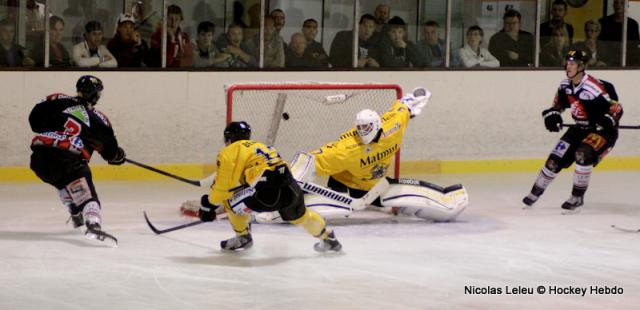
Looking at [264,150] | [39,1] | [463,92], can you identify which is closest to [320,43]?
[463,92]

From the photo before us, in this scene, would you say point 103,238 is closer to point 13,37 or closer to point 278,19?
point 13,37

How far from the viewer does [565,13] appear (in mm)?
10188

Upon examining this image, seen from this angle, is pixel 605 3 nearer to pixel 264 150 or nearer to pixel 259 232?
pixel 259 232

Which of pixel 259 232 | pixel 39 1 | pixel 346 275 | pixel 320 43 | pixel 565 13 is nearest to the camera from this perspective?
pixel 346 275

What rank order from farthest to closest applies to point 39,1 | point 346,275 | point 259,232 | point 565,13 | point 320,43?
point 565,13 < point 320,43 < point 39,1 < point 259,232 < point 346,275

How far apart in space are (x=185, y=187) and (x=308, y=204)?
2107 millimetres

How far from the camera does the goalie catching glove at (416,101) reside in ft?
24.5

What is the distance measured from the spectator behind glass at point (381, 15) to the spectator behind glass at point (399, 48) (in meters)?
0.04

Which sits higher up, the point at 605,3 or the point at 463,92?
the point at 605,3

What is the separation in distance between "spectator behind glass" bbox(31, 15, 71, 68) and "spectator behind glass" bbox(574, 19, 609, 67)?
4.36 meters

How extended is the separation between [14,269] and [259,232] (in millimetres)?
1603

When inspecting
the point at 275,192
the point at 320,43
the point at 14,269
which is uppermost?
the point at 320,43

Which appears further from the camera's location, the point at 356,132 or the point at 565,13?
the point at 565,13

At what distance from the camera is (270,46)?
9336mm
